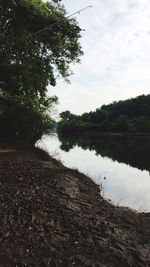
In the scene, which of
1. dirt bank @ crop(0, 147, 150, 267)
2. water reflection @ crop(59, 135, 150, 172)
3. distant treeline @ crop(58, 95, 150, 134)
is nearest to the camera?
dirt bank @ crop(0, 147, 150, 267)

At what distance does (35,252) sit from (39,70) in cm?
2633

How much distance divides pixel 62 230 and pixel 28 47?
23.2 m

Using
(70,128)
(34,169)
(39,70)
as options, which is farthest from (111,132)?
(34,169)

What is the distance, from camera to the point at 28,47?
3131 centimetres

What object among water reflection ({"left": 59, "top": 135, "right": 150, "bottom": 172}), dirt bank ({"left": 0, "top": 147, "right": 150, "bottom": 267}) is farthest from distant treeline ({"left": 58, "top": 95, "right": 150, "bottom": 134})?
dirt bank ({"left": 0, "top": 147, "right": 150, "bottom": 267})

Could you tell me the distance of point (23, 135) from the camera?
32500 mm

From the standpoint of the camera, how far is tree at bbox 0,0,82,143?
98.3 ft

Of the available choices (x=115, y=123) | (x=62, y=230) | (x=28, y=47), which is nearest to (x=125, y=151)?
(x=28, y=47)

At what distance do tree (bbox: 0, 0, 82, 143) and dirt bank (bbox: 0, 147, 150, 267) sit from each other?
1667 centimetres

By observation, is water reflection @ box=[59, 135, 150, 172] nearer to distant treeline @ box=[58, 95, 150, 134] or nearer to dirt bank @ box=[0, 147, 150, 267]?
dirt bank @ box=[0, 147, 150, 267]

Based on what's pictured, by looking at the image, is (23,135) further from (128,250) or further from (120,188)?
(128,250)

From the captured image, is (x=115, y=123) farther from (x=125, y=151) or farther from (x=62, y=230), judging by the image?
(x=62, y=230)

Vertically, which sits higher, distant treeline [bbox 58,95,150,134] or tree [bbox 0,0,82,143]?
distant treeline [bbox 58,95,150,134]

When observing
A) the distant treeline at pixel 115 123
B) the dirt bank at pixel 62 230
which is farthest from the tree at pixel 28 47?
the distant treeline at pixel 115 123
